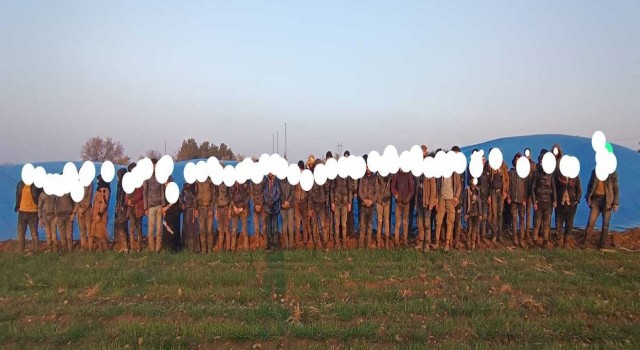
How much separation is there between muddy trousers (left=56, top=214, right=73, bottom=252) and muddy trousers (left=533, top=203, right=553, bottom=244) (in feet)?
33.4

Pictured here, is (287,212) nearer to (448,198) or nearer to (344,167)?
(344,167)

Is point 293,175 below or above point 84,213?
above

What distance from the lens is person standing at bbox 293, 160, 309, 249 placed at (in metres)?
10.6

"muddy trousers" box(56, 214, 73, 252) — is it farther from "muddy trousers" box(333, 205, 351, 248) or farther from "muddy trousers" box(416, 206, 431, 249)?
"muddy trousers" box(416, 206, 431, 249)

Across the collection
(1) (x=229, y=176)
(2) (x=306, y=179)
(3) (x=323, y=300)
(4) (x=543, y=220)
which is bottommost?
(3) (x=323, y=300)

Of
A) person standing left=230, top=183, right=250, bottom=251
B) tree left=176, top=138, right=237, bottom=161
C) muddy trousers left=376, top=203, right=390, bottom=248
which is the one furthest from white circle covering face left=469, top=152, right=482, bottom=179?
tree left=176, top=138, right=237, bottom=161

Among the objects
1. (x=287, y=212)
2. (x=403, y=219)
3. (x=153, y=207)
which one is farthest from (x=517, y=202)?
(x=153, y=207)

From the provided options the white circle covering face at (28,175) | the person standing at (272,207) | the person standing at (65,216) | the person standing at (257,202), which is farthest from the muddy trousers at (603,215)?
the white circle covering face at (28,175)

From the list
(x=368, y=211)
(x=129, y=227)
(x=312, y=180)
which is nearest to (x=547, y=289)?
(x=368, y=211)

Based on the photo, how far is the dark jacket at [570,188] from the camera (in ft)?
34.2

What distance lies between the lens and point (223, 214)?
10484 mm

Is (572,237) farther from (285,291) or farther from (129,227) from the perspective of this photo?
(129,227)

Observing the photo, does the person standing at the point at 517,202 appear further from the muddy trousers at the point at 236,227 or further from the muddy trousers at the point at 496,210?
the muddy trousers at the point at 236,227

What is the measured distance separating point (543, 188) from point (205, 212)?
7279mm
